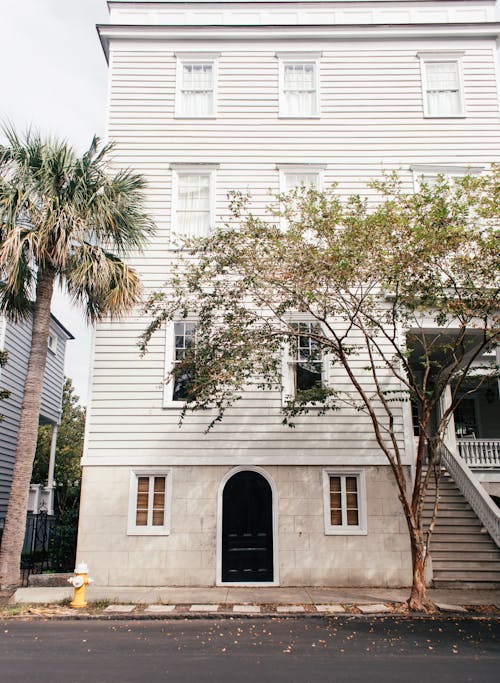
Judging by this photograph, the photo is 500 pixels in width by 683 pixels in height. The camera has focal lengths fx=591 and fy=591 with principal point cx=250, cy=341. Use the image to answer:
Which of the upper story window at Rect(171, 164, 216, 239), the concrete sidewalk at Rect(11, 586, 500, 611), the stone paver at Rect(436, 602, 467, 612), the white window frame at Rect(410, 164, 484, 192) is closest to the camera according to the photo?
the stone paver at Rect(436, 602, 467, 612)

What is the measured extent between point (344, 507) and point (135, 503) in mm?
4619

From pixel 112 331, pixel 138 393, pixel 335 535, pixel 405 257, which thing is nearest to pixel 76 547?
pixel 138 393

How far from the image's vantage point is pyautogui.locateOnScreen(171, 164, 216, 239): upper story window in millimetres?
14703

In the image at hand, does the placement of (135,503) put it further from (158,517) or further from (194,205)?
(194,205)

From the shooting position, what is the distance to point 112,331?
13805 millimetres

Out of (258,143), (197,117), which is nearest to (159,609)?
(258,143)

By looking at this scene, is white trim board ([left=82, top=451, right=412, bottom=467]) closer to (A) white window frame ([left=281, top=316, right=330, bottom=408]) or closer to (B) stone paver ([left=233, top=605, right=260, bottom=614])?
(A) white window frame ([left=281, top=316, right=330, bottom=408])

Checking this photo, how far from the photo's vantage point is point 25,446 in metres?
11.3

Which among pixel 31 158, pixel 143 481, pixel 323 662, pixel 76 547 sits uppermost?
pixel 31 158

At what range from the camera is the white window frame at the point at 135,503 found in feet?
41.8

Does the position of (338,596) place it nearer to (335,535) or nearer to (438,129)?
(335,535)

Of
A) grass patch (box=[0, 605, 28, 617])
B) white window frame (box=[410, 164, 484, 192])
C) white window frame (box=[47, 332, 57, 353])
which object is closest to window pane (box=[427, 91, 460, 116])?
white window frame (box=[410, 164, 484, 192])

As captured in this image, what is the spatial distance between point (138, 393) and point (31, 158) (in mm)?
5451

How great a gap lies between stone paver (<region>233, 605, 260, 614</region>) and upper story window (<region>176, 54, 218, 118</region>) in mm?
11648
